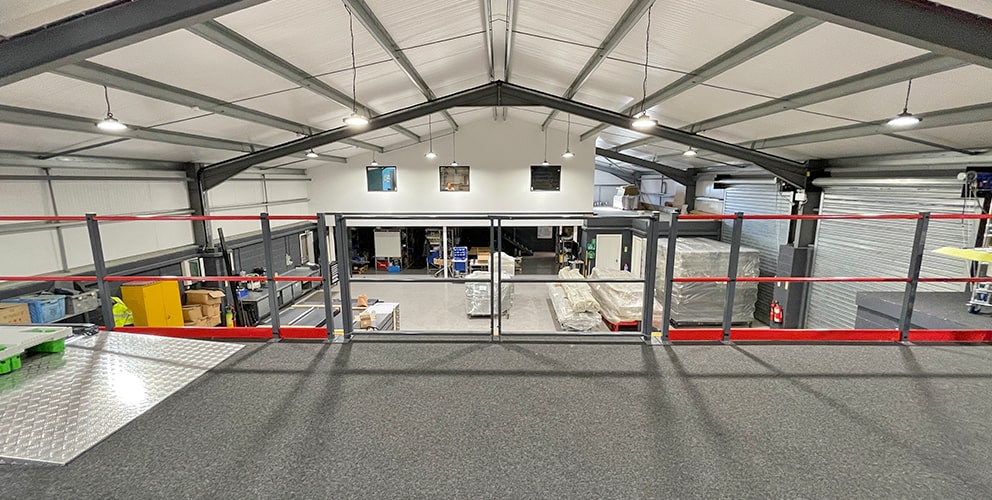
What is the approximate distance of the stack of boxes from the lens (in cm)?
768

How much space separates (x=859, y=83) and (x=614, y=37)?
8.83ft

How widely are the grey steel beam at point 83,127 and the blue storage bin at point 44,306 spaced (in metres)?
2.36

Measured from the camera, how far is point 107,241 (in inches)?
265

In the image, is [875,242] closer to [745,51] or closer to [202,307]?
[745,51]

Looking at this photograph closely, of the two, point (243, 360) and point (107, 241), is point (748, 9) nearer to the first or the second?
point (243, 360)

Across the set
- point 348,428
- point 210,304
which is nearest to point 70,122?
point 210,304

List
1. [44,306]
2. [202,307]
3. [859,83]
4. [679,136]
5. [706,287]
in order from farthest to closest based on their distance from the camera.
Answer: [706,287], [679,136], [202,307], [44,306], [859,83]

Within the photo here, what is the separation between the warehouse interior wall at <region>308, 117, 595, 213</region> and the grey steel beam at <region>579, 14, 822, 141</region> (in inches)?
262

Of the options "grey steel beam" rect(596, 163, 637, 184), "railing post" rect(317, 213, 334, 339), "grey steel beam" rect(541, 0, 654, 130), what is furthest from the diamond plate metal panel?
"grey steel beam" rect(596, 163, 637, 184)

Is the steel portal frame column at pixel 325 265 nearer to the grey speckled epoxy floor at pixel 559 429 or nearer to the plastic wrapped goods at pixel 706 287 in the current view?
the grey speckled epoxy floor at pixel 559 429

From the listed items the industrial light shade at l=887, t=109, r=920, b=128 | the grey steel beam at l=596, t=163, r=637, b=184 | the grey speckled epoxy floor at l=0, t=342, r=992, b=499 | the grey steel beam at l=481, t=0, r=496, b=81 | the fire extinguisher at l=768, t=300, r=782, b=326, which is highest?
the grey steel beam at l=481, t=0, r=496, b=81

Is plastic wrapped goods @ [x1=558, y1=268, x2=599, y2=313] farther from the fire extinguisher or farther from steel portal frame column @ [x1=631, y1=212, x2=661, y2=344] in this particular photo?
steel portal frame column @ [x1=631, y1=212, x2=661, y2=344]

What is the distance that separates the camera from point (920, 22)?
256 centimetres

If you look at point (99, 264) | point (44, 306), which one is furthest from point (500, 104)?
point (44, 306)
